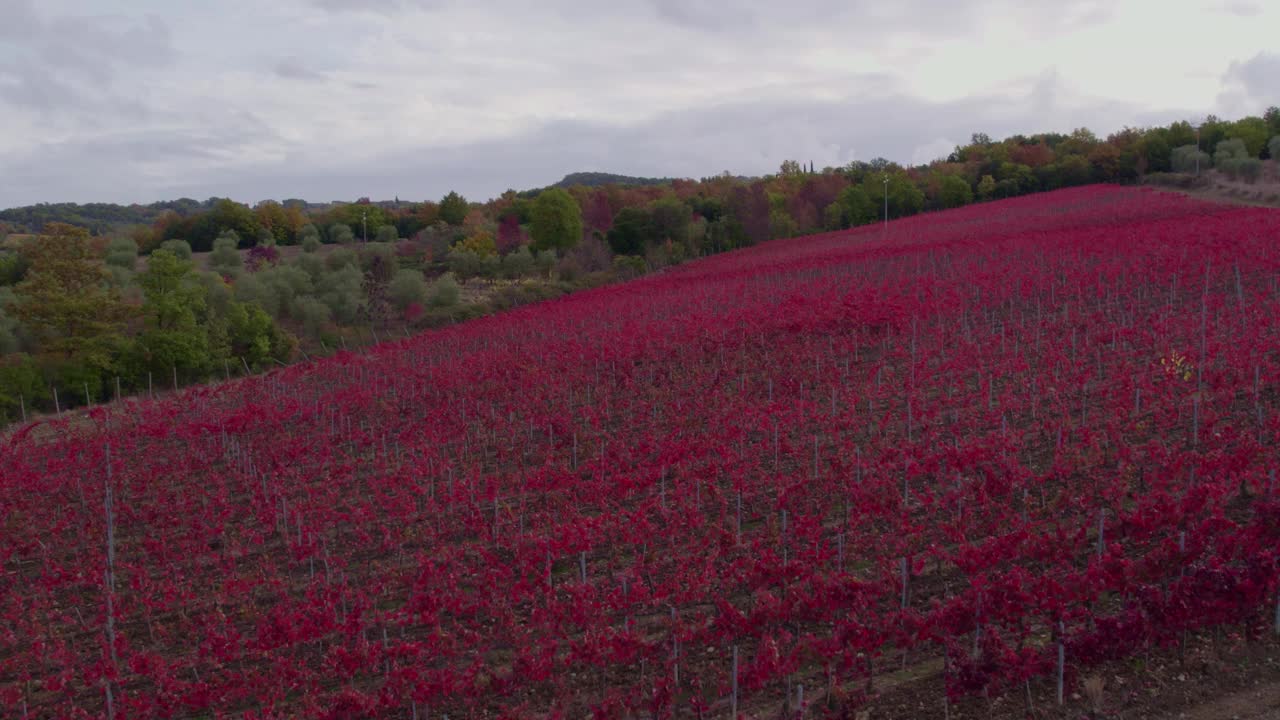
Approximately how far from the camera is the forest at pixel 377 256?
2711 cm

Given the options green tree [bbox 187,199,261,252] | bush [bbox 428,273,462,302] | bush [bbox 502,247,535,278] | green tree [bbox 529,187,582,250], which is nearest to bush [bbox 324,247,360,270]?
bush [bbox 428,273,462,302]

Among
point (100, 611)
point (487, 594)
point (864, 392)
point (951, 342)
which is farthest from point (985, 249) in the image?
point (100, 611)

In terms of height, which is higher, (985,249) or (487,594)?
(985,249)

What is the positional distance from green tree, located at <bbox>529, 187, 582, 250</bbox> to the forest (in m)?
0.12

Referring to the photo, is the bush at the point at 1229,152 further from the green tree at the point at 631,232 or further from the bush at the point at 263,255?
the bush at the point at 263,255

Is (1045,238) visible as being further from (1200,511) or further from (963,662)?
(963,662)

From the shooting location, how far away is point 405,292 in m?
37.9

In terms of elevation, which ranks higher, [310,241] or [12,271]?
[310,241]

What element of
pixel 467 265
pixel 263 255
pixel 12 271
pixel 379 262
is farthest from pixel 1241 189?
pixel 12 271

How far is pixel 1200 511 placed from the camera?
25.5 feet

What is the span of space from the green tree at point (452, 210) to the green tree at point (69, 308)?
140 ft

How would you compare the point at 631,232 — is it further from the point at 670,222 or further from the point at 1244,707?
the point at 1244,707

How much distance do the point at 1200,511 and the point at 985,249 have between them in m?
23.2

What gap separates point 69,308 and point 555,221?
27090mm
